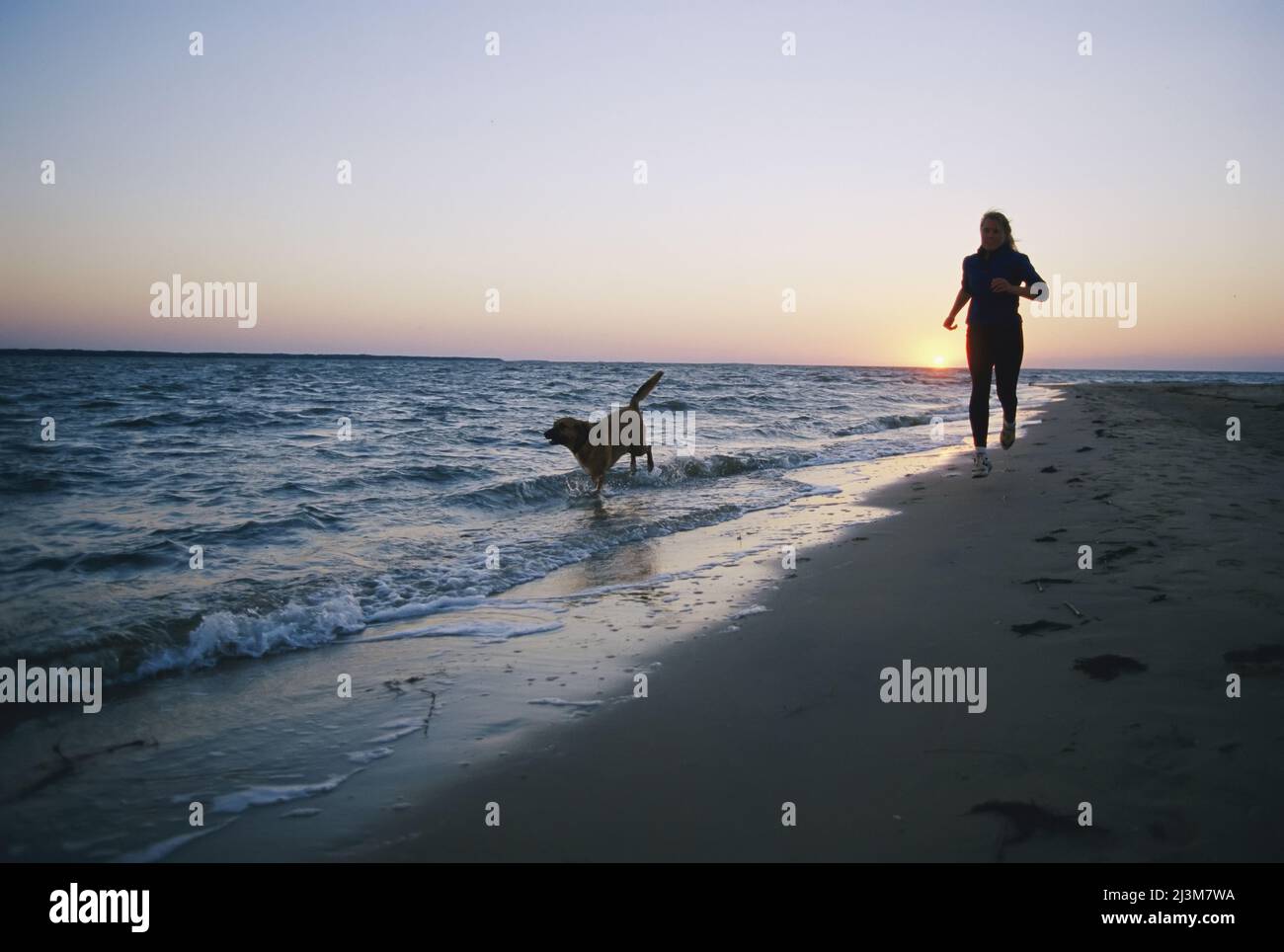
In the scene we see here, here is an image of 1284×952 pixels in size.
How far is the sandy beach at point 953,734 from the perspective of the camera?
6.50 ft

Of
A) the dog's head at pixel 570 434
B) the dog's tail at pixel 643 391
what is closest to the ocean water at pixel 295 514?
the dog's head at pixel 570 434

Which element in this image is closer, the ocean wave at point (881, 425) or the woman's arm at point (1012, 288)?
the woman's arm at point (1012, 288)

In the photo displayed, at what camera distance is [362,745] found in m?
2.91

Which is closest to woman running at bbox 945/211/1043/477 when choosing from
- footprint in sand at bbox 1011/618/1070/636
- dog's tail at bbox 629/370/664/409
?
footprint in sand at bbox 1011/618/1070/636

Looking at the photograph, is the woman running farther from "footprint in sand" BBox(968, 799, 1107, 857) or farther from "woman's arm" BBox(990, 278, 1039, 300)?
"footprint in sand" BBox(968, 799, 1107, 857)

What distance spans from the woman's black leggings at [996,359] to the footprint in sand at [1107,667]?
170 inches

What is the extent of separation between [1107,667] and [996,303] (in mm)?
4787

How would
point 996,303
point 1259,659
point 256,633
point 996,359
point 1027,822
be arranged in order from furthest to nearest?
point 996,359 < point 996,303 < point 256,633 < point 1259,659 < point 1027,822

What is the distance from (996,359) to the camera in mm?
6836

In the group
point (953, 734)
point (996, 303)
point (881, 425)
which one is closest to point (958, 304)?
point (996, 303)

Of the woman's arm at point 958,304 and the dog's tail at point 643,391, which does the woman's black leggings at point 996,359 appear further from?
the dog's tail at point 643,391

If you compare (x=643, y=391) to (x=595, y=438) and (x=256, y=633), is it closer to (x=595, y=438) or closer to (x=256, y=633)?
(x=595, y=438)
